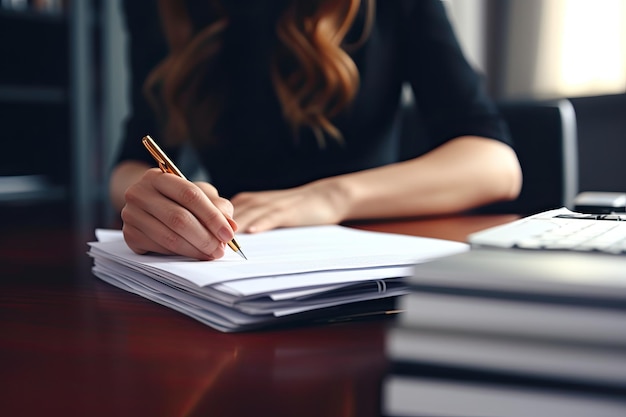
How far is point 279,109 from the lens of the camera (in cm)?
131

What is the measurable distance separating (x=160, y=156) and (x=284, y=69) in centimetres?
75

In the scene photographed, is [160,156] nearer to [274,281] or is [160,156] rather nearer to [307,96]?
[274,281]

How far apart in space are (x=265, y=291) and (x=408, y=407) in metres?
0.19

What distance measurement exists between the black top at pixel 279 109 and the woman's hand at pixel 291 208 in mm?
380

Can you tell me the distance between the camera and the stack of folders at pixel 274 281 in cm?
43

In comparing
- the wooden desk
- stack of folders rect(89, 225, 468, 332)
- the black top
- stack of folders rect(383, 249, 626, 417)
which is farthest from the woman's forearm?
stack of folders rect(383, 249, 626, 417)

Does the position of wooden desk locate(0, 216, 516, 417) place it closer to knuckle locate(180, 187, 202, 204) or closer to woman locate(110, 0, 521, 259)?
knuckle locate(180, 187, 202, 204)

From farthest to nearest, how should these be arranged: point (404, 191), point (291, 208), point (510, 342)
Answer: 1. point (404, 191)
2. point (291, 208)
3. point (510, 342)

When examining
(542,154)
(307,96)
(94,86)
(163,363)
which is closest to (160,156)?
(163,363)

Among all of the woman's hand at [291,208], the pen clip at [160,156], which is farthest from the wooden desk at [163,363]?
the woman's hand at [291,208]

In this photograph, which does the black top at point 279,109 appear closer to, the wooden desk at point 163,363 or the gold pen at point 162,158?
the gold pen at point 162,158

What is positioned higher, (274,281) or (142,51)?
(142,51)

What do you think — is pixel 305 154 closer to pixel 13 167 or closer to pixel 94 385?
pixel 94 385

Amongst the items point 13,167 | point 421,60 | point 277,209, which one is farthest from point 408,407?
point 13,167
